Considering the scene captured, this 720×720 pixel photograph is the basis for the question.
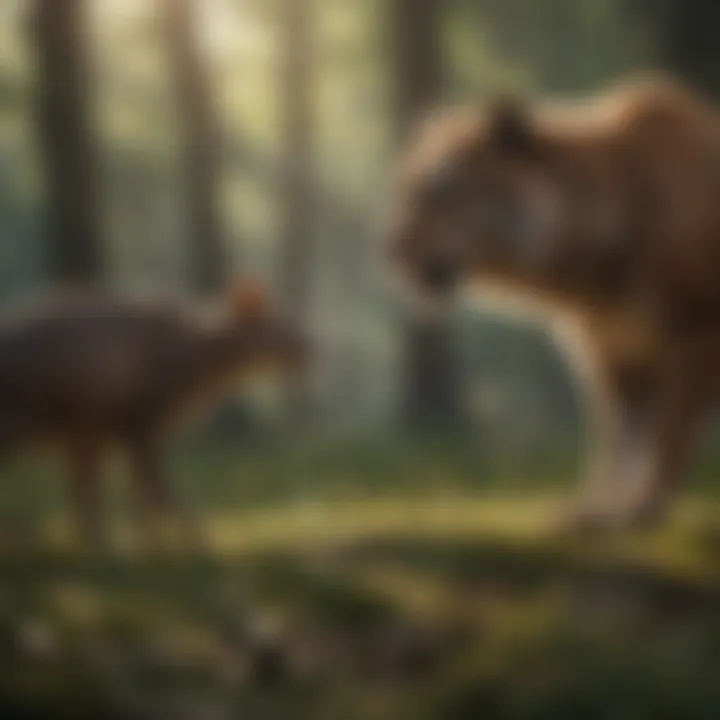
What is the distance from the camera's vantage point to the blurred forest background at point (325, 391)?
2.03 m

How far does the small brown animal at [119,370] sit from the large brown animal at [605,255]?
244 millimetres

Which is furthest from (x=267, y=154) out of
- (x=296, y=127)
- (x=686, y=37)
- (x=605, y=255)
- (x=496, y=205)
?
(x=686, y=37)

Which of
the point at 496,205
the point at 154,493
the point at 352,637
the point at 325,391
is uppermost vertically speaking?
the point at 496,205

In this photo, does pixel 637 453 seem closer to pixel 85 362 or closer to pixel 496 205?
pixel 496 205

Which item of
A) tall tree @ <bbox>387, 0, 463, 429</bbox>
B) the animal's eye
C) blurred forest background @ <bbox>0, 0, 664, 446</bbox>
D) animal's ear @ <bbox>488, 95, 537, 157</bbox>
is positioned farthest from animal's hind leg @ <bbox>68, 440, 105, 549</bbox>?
animal's ear @ <bbox>488, 95, 537, 157</bbox>

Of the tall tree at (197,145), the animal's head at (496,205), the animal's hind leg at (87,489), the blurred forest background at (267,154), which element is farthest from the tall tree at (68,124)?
the animal's head at (496,205)

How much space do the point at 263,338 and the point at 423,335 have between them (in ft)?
0.66

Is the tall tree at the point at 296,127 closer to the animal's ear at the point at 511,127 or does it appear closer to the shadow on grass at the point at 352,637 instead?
the animal's ear at the point at 511,127

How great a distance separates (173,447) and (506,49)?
25.6 inches

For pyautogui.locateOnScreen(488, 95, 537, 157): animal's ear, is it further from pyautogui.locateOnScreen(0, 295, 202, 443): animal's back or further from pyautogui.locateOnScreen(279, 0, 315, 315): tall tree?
pyautogui.locateOnScreen(0, 295, 202, 443): animal's back

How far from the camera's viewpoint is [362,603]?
2045 mm

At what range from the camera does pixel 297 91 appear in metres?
2.11

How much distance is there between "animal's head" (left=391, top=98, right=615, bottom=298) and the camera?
2.08 meters

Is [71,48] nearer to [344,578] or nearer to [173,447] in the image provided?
[173,447]
